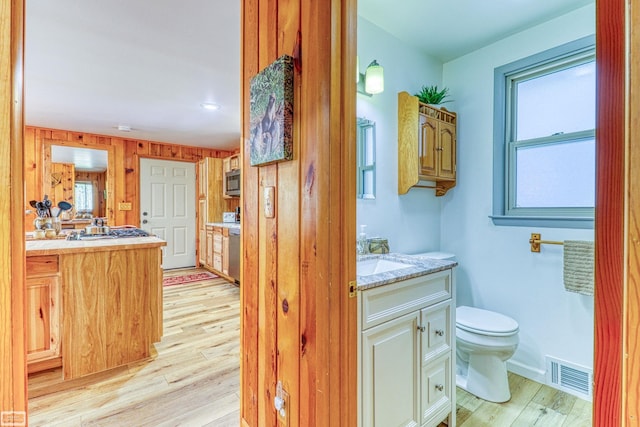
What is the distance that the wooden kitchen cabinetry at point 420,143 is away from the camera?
6.52 feet

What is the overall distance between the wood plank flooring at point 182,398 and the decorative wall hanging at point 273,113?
1.42m

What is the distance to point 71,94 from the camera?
2.93 m

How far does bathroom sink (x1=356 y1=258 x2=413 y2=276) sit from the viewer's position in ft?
5.37

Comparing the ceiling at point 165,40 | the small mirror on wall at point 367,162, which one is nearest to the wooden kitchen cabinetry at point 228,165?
the ceiling at point 165,40

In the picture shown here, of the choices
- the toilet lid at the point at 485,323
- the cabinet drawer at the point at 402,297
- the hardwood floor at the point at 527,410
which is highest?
the cabinet drawer at the point at 402,297

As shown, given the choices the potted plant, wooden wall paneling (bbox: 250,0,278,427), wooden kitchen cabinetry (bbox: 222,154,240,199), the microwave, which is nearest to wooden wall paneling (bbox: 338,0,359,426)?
wooden wall paneling (bbox: 250,0,278,427)

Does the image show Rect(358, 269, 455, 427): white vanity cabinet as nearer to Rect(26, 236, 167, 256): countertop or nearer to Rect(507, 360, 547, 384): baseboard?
Rect(507, 360, 547, 384): baseboard

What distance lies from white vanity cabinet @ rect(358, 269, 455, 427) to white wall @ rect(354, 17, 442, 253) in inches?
25.2

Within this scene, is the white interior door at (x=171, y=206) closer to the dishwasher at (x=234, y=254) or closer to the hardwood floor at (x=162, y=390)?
the dishwasher at (x=234, y=254)

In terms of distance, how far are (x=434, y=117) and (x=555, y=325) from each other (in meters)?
1.62

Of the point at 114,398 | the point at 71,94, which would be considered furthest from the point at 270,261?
the point at 71,94

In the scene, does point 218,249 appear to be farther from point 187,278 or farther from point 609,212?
point 609,212

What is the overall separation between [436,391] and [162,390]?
1.60 m

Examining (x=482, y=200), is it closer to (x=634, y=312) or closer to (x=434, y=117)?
(x=434, y=117)
